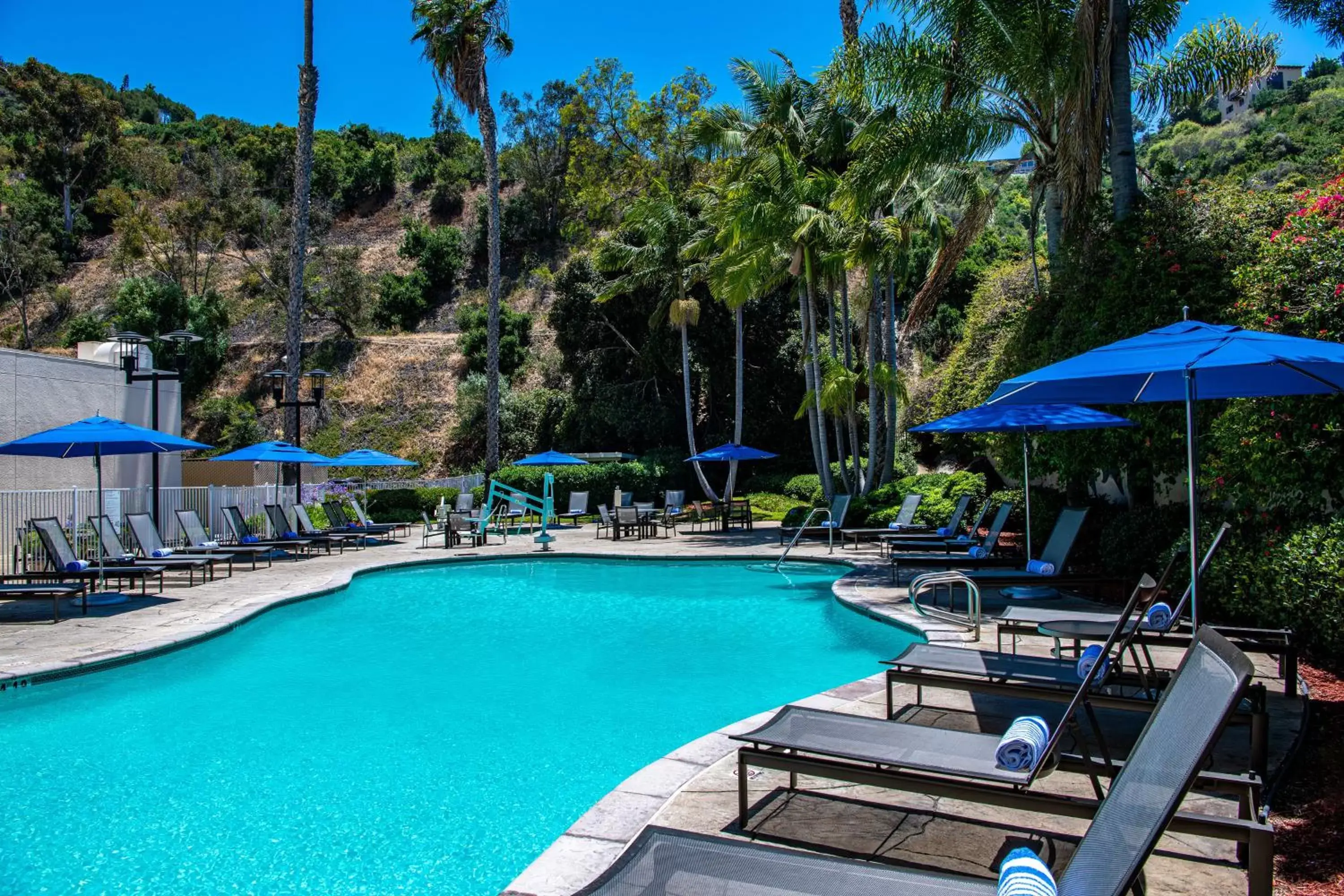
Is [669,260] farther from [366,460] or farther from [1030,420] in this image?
[1030,420]

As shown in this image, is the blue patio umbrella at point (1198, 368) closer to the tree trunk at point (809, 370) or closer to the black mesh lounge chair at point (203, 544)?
the black mesh lounge chair at point (203, 544)

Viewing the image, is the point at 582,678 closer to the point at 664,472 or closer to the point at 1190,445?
the point at 1190,445

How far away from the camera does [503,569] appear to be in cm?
1600

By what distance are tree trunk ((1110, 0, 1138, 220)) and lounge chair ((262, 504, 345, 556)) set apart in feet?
47.4

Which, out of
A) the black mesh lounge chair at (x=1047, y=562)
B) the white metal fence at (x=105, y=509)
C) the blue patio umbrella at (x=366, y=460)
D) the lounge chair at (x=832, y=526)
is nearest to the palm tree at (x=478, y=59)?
the blue patio umbrella at (x=366, y=460)

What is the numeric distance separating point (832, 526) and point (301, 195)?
15599 millimetres

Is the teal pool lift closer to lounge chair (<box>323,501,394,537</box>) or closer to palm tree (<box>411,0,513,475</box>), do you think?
palm tree (<box>411,0,513,475</box>)

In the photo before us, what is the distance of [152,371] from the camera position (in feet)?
57.6

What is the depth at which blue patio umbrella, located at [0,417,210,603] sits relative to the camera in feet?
37.1

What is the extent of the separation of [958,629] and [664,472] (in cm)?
2014

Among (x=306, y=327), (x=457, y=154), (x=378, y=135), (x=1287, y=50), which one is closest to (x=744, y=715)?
(x=1287, y=50)

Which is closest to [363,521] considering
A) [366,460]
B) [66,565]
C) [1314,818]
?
[366,460]

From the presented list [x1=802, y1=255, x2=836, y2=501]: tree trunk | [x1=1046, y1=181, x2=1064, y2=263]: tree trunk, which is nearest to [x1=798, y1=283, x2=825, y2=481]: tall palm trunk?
[x1=802, y1=255, x2=836, y2=501]: tree trunk

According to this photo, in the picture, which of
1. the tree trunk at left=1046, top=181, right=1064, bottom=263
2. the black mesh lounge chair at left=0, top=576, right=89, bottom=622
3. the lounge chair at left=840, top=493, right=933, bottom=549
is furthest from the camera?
the lounge chair at left=840, top=493, right=933, bottom=549
